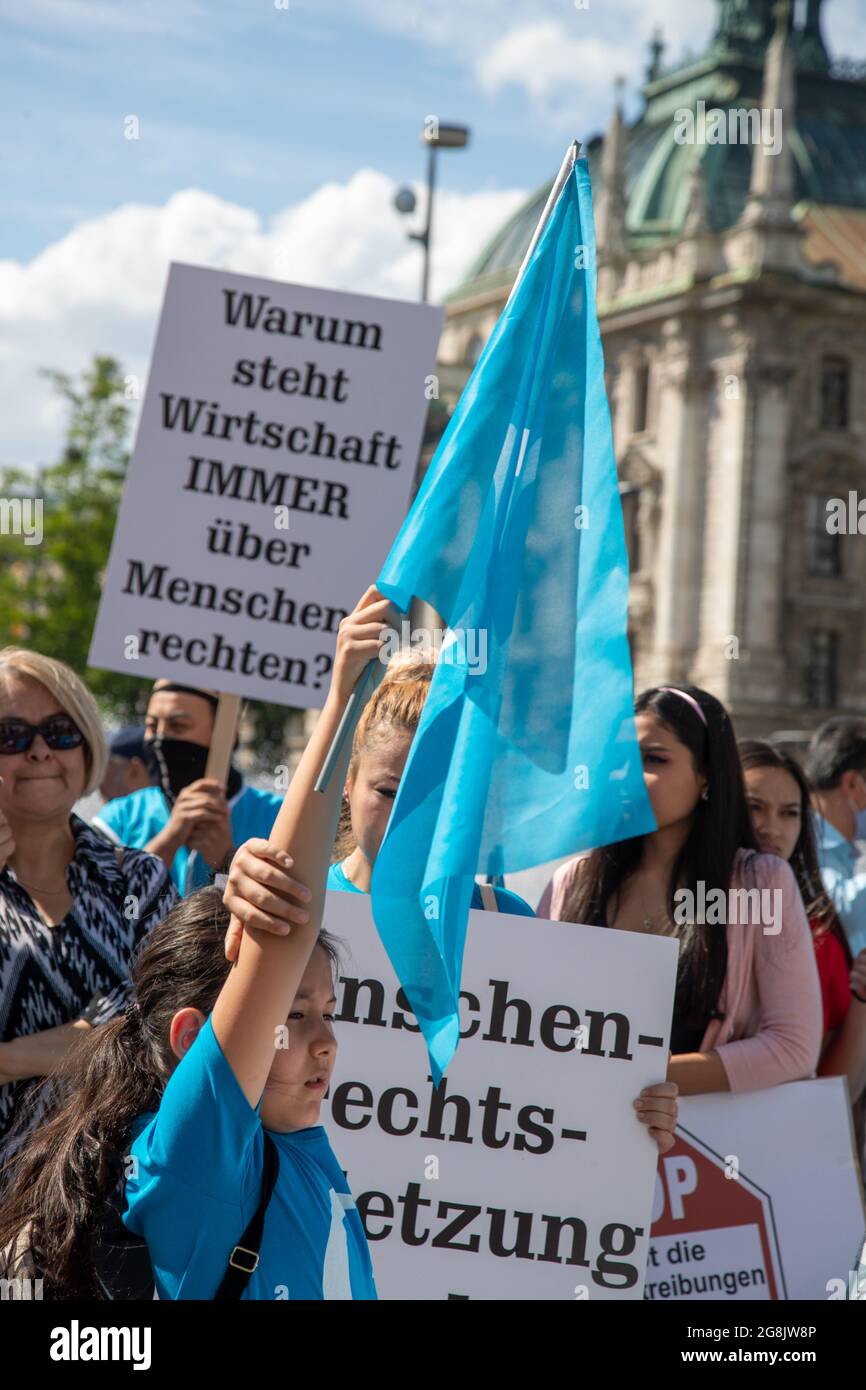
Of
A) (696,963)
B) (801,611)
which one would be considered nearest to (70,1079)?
(696,963)

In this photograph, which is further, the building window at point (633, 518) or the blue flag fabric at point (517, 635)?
the building window at point (633, 518)

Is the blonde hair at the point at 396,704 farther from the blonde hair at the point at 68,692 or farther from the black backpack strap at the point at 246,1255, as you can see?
the black backpack strap at the point at 246,1255

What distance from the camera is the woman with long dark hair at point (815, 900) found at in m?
4.89

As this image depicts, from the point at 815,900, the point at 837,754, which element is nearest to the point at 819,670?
the point at 837,754

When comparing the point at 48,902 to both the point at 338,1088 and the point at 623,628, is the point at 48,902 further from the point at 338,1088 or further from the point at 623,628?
the point at 623,628

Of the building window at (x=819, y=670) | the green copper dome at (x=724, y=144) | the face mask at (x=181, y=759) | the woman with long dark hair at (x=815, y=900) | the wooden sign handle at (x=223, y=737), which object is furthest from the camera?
the green copper dome at (x=724, y=144)

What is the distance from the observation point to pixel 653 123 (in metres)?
56.8

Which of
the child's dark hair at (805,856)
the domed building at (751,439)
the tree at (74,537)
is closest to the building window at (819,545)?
Result: the domed building at (751,439)

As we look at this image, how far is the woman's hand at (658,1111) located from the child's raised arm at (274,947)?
4.08 ft

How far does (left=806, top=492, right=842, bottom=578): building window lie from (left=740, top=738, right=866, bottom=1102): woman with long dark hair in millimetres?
41387

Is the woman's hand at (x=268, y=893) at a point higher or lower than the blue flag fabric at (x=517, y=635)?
lower

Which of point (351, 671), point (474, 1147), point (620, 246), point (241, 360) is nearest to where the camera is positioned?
point (351, 671)

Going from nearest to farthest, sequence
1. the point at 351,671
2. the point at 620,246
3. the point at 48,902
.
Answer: the point at 351,671
the point at 48,902
the point at 620,246
